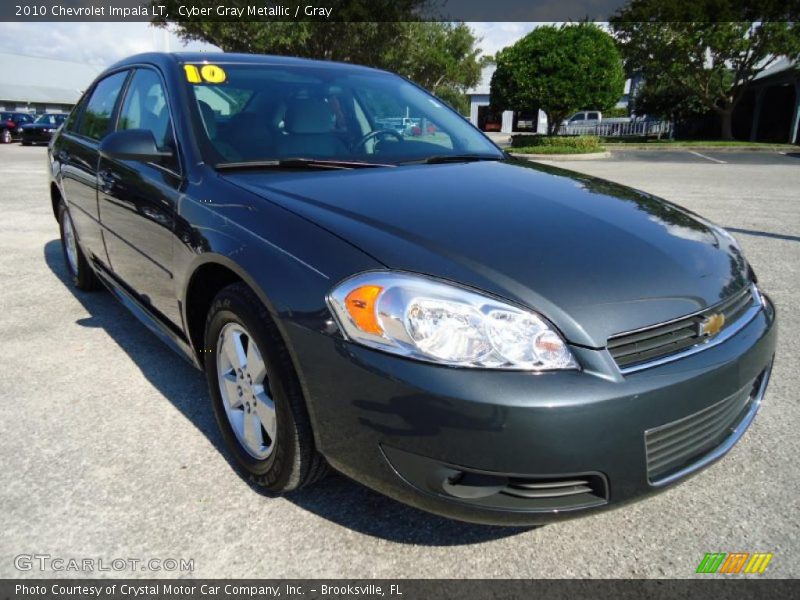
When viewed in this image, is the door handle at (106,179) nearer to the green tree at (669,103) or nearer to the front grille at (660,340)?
the front grille at (660,340)

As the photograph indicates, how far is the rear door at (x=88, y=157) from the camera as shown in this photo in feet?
11.0

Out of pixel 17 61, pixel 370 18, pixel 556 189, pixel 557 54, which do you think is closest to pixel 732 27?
pixel 557 54

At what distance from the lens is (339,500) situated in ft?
6.67

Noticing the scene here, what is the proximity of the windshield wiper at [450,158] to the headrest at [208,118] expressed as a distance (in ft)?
2.60

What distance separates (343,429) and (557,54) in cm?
2106

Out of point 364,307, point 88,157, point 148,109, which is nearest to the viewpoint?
point 364,307

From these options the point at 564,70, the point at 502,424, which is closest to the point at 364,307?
the point at 502,424

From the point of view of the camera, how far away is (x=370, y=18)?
22641 mm

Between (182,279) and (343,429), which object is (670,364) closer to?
(343,429)

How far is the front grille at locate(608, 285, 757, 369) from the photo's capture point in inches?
60.4

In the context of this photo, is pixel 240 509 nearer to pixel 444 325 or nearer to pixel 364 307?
pixel 364 307

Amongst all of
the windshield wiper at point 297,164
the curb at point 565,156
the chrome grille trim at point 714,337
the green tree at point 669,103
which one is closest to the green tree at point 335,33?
the curb at point 565,156

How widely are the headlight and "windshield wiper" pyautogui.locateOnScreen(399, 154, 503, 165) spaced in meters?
1.16

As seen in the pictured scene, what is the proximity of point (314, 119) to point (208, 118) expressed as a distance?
487 millimetres
